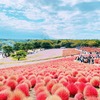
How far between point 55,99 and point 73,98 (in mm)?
1064

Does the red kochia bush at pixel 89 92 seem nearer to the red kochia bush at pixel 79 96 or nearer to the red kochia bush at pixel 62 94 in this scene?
the red kochia bush at pixel 79 96

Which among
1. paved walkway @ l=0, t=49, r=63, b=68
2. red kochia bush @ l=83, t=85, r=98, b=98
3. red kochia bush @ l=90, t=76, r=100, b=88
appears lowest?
paved walkway @ l=0, t=49, r=63, b=68

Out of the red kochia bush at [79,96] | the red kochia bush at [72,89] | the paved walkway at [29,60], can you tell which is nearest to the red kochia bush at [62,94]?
the red kochia bush at [79,96]

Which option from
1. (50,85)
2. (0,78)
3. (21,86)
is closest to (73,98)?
(50,85)

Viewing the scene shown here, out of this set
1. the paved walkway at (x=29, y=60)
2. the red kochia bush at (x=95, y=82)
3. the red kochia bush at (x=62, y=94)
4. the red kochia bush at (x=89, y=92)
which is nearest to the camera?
the red kochia bush at (x=62, y=94)

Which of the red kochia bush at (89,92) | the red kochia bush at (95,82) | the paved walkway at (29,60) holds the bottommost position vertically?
the paved walkway at (29,60)

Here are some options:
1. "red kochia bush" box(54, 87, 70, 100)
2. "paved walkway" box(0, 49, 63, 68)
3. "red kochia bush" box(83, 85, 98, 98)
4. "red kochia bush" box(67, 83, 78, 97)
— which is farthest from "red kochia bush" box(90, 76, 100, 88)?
"paved walkway" box(0, 49, 63, 68)

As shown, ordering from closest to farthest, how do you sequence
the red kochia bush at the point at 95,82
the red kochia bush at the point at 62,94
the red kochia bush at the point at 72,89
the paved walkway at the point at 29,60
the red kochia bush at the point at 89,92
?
the red kochia bush at the point at 62,94, the red kochia bush at the point at 89,92, the red kochia bush at the point at 72,89, the red kochia bush at the point at 95,82, the paved walkway at the point at 29,60

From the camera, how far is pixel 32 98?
548 centimetres

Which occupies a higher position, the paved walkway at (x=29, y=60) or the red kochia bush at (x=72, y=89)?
the red kochia bush at (x=72, y=89)

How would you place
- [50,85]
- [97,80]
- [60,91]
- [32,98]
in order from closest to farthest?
[60,91], [32,98], [50,85], [97,80]

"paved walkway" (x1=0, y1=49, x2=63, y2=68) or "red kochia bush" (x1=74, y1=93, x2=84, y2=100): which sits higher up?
"red kochia bush" (x1=74, y1=93, x2=84, y2=100)

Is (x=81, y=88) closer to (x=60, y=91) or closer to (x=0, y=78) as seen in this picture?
(x=60, y=91)

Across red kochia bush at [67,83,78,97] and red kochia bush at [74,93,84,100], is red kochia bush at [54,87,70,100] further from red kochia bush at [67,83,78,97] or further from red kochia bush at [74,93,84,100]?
red kochia bush at [67,83,78,97]
